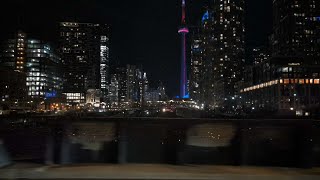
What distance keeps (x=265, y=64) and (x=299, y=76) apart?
98.7 ft

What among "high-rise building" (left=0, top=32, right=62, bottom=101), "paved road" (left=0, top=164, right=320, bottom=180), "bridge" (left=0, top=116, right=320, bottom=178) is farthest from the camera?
"high-rise building" (left=0, top=32, right=62, bottom=101)

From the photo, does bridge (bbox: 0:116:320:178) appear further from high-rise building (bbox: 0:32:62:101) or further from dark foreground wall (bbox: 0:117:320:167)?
high-rise building (bbox: 0:32:62:101)

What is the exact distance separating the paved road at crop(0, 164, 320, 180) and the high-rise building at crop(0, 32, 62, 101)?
164 m

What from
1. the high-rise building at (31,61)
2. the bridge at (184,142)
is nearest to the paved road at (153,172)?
the bridge at (184,142)

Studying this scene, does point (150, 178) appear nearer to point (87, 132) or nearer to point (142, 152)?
point (142, 152)

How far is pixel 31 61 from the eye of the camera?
6845 inches

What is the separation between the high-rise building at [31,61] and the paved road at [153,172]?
16357cm

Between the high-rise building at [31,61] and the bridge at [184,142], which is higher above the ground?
the high-rise building at [31,61]

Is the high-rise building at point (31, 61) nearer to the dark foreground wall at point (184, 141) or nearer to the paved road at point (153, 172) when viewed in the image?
the dark foreground wall at point (184, 141)

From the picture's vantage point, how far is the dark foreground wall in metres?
10.2

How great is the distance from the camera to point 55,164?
10.4 meters

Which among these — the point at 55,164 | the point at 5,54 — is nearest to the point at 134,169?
the point at 55,164

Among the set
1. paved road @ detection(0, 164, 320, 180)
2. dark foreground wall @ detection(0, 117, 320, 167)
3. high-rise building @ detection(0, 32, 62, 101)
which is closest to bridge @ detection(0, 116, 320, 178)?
dark foreground wall @ detection(0, 117, 320, 167)

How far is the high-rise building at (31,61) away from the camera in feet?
559
